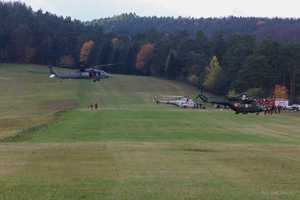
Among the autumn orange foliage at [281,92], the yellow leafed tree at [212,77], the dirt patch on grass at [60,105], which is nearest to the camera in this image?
the dirt patch on grass at [60,105]

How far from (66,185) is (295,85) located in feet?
408

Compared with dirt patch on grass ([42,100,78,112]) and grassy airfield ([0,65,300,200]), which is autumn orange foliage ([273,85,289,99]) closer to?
dirt patch on grass ([42,100,78,112])

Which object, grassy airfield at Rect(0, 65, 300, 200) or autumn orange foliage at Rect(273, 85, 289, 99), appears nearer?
grassy airfield at Rect(0, 65, 300, 200)

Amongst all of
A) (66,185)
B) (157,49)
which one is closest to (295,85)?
(157,49)

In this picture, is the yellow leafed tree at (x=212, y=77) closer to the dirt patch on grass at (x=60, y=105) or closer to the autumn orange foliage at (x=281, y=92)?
the autumn orange foliage at (x=281, y=92)

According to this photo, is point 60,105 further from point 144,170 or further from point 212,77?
point 144,170

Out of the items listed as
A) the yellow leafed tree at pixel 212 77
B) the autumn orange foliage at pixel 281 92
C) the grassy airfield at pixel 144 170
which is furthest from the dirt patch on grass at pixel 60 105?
the yellow leafed tree at pixel 212 77

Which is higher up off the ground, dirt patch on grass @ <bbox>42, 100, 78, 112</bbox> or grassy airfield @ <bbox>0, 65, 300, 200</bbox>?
grassy airfield @ <bbox>0, 65, 300, 200</bbox>

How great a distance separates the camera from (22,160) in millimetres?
25875

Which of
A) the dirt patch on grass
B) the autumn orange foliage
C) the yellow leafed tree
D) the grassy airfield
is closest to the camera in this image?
the grassy airfield

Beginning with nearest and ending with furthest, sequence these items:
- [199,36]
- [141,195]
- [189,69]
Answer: [141,195]
[189,69]
[199,36]

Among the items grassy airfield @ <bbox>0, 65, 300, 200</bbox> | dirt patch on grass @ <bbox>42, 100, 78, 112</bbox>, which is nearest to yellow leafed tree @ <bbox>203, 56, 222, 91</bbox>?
dirt patch on grass @ <bbox>42, 100, 78, 112</bbox>

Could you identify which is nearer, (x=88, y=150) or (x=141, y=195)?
Answer: (x=141, y=195)

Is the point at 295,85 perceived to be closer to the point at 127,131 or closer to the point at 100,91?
the point at 100,91
